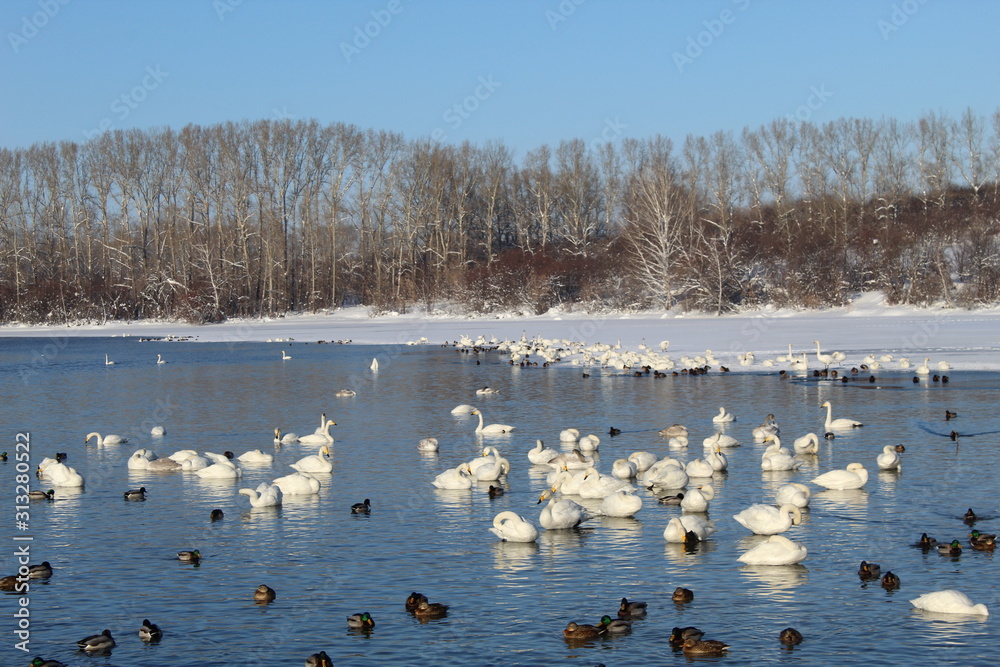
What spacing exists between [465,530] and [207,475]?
5.31 m

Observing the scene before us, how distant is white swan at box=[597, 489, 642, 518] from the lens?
12531mm

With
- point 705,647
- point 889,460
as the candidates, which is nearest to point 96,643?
point 705,647

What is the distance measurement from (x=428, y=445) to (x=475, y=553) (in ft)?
22.2

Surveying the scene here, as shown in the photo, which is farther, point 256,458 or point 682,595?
point 256,458

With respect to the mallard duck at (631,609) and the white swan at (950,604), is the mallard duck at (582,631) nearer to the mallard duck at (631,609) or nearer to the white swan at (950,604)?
the mallard duck at (631,609)

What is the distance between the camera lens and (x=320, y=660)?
26.0 ft

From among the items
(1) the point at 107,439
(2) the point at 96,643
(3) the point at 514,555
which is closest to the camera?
(2) the point at 96,643

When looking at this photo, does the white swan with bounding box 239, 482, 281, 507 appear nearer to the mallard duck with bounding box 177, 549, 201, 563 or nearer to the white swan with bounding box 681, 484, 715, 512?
the mallard duck with bounding box 177, 549, 201, 563

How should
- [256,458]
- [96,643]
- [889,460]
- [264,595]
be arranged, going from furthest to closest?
1. [256,458]
2. [889,460]
3. [264,595]
4. [96,643]

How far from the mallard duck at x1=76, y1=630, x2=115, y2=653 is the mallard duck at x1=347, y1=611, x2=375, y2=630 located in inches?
77.0

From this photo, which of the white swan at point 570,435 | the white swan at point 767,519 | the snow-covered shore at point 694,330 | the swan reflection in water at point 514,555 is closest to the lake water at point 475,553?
the swan reflection in water at point 514,555

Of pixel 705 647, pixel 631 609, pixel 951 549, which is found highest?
pixel 951 549

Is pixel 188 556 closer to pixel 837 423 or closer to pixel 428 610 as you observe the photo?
pixel 428 610

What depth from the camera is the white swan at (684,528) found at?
1116 cm
